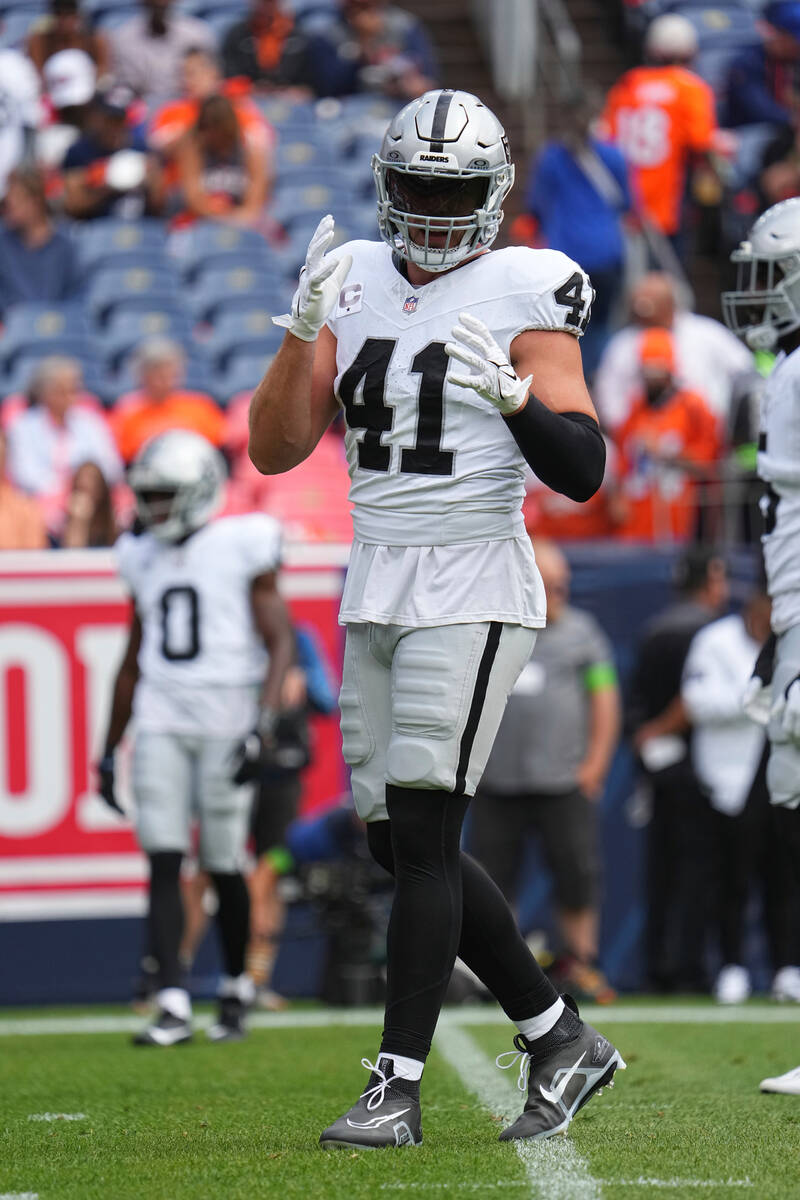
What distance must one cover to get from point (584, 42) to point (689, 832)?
8781mm

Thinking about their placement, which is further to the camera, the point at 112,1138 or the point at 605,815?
the point at 605,815

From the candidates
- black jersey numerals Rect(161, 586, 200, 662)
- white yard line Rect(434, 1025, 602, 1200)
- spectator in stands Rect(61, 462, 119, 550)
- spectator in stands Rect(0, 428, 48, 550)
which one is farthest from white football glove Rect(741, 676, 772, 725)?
spectator in stands Rect(0, 428, 48, 550)

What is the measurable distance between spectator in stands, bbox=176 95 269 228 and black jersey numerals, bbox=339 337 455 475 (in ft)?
26.8

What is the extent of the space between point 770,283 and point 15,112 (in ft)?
26.3

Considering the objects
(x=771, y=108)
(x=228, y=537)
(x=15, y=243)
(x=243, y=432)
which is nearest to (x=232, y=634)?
(x=228, y=537)

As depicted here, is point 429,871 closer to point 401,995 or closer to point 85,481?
point 401,995

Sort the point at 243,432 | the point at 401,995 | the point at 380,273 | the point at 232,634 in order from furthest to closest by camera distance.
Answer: the point at 243,432 < the point at 232,634 < the point at 380,273 < the point at 401,995

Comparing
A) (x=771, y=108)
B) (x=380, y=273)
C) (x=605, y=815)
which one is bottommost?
(x=605, y=815)

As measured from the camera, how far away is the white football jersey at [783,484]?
14.6 ft

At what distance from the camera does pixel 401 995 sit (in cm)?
355

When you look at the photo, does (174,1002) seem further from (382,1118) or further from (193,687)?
(382,1118)

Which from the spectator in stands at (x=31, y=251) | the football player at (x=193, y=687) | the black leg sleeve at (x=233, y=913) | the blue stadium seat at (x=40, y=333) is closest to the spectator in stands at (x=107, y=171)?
the spectator in stands at (x=31, y=251)

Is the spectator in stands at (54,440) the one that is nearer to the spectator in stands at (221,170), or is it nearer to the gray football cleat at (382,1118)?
the spectator in stands at (221,170)

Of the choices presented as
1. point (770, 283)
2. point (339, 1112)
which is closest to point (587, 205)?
point (770, 283)
